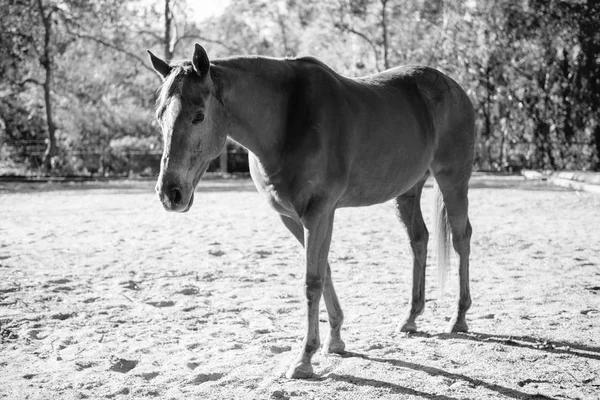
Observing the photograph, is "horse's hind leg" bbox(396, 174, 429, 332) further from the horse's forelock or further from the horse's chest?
the horse's forelock

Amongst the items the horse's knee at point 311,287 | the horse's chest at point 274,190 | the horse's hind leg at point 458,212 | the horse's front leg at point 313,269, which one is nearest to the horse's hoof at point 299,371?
the horse's front leg at point 313,269

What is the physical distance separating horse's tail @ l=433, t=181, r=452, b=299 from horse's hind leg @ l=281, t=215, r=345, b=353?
1191mm

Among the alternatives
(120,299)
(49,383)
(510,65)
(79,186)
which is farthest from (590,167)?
(49,383)

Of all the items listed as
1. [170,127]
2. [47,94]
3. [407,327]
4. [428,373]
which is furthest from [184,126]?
[47,94]

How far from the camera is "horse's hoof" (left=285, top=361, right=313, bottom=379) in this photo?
3410 millimetres

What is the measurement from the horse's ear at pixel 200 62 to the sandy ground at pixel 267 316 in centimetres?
159

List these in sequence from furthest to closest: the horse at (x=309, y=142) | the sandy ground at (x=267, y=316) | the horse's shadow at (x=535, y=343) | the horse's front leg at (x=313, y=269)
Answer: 1. the horse's shadow at (x=535, y=343)
2. the horse's front leg at (x=313, y=269)
3. the sandy ground at (x=267, y=316)
4. the horse at (x=309, y=142)

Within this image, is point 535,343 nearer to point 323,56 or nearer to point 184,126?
point 184,126

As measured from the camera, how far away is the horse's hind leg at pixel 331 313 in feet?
12.7

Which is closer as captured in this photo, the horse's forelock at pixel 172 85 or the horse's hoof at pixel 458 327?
the horse's forelock at pixel 172 85

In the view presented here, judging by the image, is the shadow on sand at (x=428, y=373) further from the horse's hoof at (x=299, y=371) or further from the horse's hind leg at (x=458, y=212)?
the horse's hind leg at (x=458, y=212)

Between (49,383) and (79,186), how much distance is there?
17.1 meters

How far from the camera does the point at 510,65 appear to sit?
853 inches

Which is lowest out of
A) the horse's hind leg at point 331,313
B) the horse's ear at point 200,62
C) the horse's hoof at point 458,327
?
the horse's hoof at point 458,327
